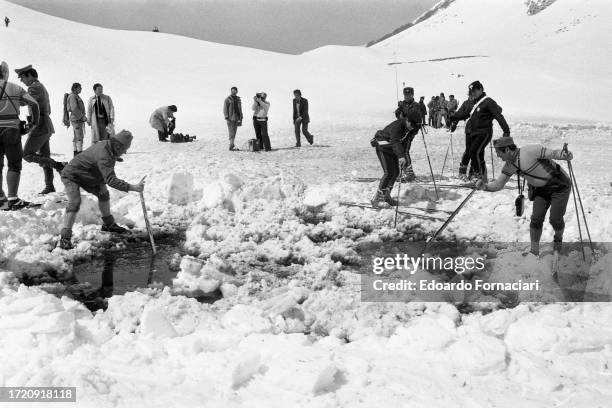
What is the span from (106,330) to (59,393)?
950 millimetres

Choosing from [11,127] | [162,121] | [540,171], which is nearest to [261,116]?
[162,121]

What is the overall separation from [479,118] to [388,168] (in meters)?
1.96

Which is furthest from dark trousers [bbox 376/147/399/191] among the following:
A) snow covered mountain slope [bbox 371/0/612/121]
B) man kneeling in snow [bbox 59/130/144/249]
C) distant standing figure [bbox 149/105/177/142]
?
snow covered mountain slope [bbox 371/0/612/121]

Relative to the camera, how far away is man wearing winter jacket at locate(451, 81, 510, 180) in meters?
9.06

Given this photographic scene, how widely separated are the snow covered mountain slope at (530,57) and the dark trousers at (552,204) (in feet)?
76.0

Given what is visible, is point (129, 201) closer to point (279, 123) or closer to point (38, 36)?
point (279, 123)

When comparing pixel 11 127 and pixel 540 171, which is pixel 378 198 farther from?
pixel 11 127

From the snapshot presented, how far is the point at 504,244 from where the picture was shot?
23.4 feet

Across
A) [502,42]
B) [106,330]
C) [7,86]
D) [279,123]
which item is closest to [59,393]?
[106,330]

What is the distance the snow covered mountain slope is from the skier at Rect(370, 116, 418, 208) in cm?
2116

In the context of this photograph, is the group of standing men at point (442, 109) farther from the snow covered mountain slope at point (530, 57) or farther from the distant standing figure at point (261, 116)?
the distant standing figure at point (261, 116)

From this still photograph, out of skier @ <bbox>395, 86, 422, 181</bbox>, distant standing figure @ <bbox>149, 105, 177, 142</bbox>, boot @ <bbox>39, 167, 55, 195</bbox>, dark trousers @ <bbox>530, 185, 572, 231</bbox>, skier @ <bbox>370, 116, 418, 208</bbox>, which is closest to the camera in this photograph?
dark trousers @ <bbox>530, 185, 572, 231</bbox>

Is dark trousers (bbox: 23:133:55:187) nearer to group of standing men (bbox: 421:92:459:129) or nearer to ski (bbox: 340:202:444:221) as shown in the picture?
ski (bbox: 340:202:444:221)

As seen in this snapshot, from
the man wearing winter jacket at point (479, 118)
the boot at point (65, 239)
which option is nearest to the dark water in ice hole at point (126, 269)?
the boot at point (65, 239)
